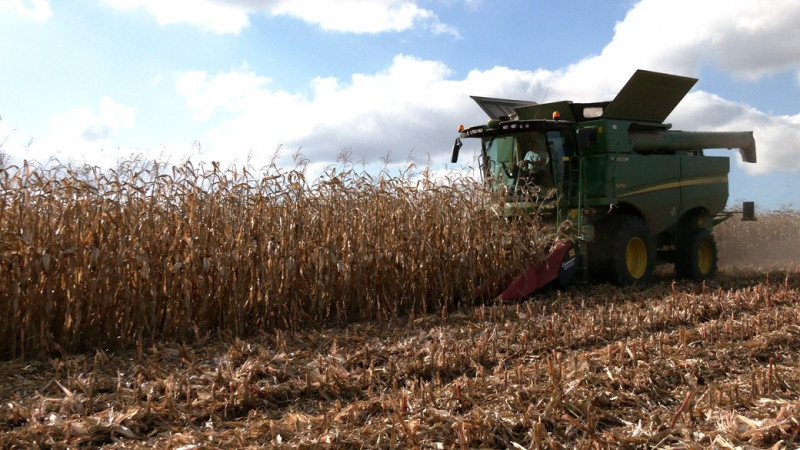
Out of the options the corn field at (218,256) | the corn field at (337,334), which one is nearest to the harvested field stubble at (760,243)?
the corn field at (337,334)

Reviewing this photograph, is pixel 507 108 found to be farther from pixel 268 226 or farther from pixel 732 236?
pixel 732 236

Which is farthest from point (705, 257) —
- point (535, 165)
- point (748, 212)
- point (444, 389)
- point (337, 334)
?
point (444, 389)

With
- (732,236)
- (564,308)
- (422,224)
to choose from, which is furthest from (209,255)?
(732,236)

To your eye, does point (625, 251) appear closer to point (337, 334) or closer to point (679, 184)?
point (679, 184)

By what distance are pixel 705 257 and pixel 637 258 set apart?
180cm

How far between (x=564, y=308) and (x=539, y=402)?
308cm

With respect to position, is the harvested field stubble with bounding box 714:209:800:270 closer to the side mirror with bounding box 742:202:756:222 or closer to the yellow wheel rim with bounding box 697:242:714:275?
the side mirror with bounding box 742:202:756:222

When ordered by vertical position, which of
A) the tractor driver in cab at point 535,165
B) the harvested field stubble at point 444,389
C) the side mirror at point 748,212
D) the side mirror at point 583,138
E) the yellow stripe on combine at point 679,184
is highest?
the side mirror at point 583,138

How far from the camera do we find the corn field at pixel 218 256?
5.00 metres

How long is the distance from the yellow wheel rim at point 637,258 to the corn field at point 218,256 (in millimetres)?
1838

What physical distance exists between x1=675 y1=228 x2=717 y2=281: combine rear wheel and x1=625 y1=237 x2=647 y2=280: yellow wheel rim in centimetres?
125

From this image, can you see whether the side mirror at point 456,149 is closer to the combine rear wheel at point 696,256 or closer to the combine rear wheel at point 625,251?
the combine rear wheel at point 625,251

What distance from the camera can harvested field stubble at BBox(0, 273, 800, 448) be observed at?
119 inches

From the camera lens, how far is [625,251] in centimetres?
789
